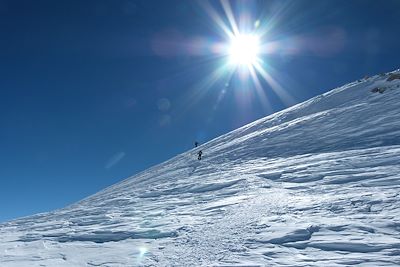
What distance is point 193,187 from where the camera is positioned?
1472cm

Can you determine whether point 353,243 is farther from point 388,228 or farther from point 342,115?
point 342,115

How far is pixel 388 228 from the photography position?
6395 mm

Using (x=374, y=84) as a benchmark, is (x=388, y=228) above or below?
below

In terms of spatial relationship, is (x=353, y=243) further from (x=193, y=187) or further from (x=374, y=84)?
(x=374, y=84)

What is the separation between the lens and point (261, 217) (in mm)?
8508

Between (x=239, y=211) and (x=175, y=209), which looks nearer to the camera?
(x=239, y=211)

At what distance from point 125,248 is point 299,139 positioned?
43.8 feet

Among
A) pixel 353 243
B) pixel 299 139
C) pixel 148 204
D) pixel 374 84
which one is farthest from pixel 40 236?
pixel 374 84

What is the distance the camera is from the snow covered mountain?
6.36m

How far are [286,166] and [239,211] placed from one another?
18.4ft

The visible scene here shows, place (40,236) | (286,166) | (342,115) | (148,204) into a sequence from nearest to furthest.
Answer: (40,236) < (148,204) < (286,166) < (342,115)

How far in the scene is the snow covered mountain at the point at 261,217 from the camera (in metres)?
6.36

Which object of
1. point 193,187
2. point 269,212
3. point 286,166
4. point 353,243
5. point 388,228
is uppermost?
point 286,166

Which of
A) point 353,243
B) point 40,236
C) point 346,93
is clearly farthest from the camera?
point 346,93
